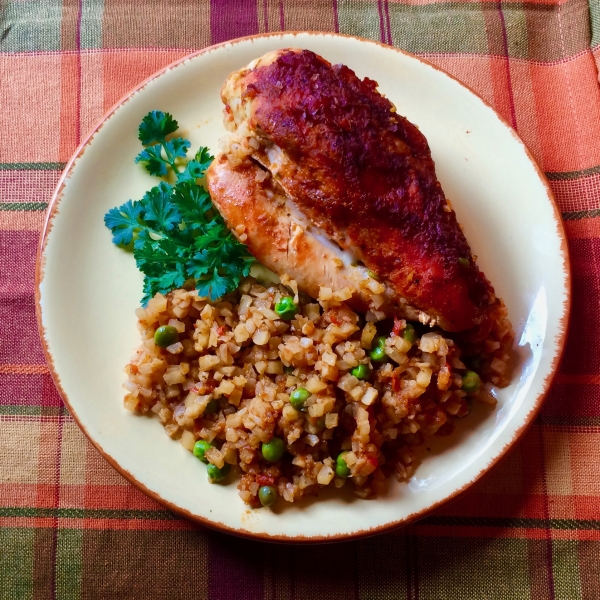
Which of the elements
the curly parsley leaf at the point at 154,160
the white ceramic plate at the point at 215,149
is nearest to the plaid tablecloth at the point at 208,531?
the white ceramic plate at the point at 215,149

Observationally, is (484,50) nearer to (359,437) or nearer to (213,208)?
(213,208)

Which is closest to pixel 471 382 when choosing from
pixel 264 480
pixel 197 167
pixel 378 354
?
pixel 378 354

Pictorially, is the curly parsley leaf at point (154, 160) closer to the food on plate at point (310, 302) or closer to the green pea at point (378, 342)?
the food on plate at point (310, 302)

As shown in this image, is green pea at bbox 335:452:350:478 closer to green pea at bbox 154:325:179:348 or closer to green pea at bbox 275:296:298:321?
green pea at bbox 275:296:298:321

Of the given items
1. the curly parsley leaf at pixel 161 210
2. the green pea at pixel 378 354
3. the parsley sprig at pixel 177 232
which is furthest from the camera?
the curly parsley leaf at pixel 161 210

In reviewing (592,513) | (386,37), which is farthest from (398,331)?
(386,37)

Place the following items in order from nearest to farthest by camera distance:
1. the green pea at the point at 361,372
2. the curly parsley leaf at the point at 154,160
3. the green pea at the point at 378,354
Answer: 1. the green pea at the point at 361,372
2. the green pea at the point at 378,354
3. the curly parsley leaf at the point at 154,160

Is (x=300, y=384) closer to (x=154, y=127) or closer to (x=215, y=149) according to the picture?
(x=215, y=149)
